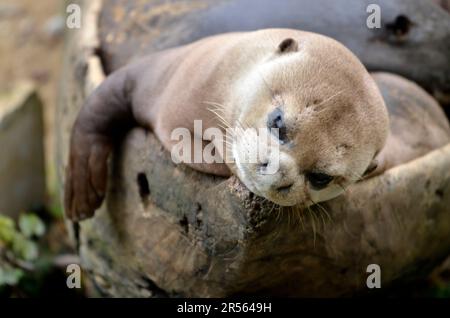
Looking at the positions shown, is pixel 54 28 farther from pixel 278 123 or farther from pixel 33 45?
pixel 278 123

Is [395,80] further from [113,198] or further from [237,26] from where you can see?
[113,198]

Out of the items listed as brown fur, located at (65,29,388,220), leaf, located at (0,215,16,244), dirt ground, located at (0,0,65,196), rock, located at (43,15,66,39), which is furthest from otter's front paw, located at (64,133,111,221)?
rock, located at (43,15,66,39)

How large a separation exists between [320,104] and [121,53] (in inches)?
57.7

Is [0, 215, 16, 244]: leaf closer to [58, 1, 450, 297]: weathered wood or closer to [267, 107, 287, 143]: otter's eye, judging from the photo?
[58, 1, 450, 297]: weathered wood

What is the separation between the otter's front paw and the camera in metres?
2.69

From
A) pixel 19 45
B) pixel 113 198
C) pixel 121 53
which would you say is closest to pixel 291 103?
pixel 113 198

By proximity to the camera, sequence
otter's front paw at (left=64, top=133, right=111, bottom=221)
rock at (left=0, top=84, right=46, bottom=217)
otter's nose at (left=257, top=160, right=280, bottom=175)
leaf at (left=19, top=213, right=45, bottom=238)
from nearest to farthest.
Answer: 1. otter's nose at (left=257, top=160, right=280, bottom=175)
2. otter's front paw at (left=64, top=133, right=111, bottom=221)
3. leaf at (left=19, top=213, right=45, bottom=238)
4. rock at (left=0, top=84, right=46, bottom=217)

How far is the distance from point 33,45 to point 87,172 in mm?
3218

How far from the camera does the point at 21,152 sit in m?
4.06

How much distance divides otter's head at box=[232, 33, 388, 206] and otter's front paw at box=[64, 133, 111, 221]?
0.72 meters

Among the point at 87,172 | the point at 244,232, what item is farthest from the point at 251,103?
the point at 87,172

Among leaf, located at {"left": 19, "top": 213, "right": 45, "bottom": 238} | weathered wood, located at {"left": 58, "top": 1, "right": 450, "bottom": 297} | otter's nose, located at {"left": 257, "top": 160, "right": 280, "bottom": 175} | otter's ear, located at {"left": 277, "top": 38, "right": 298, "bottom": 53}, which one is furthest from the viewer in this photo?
leaf, located at {"left": 19, "top": 213, "right": 45, "bottom": 238}

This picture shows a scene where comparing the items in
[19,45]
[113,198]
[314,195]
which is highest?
[314,195]
